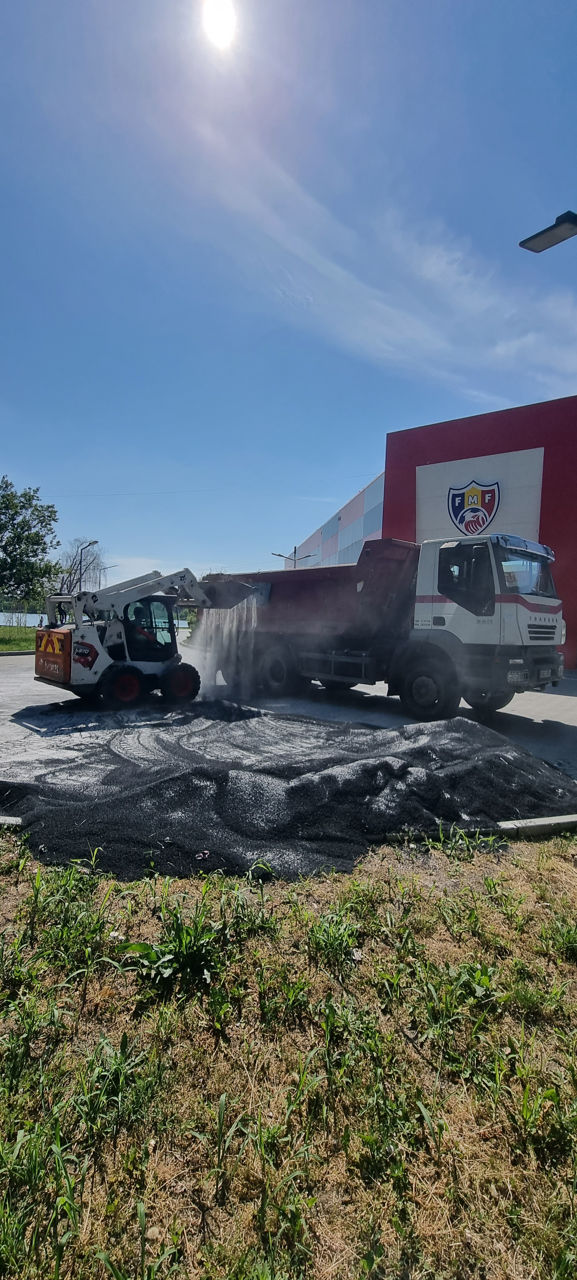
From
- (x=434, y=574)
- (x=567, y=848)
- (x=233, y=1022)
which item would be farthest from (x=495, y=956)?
(x=434, y=574)

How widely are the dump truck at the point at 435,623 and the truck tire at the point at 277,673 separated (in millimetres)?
43

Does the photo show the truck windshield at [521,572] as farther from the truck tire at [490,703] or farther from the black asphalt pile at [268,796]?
the black asphalt pile at [268,796]

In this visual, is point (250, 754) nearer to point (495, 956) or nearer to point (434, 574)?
point (495, 956)

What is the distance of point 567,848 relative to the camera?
3699mm

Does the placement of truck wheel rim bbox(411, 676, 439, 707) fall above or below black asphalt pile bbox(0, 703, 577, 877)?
above

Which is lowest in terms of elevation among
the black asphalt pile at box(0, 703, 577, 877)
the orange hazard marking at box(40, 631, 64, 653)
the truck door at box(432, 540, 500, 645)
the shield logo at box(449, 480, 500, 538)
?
the black asphalt pile at box(0, 703, 577, 877)

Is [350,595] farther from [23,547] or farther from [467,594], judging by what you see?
[23,547]

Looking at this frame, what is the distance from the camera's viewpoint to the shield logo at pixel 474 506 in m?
18.1

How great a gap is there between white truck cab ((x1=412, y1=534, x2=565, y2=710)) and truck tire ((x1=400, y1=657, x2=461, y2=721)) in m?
0.17

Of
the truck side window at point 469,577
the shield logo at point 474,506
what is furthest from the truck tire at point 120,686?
the shield logo at point 474,506

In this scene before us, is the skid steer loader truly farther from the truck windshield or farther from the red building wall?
the red building wall

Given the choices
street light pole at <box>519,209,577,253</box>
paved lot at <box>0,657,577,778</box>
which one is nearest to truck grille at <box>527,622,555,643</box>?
paved lot at <box>0,657,577,778</box>

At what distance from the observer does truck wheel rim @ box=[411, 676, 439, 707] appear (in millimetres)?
8461

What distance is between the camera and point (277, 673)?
11.5m
